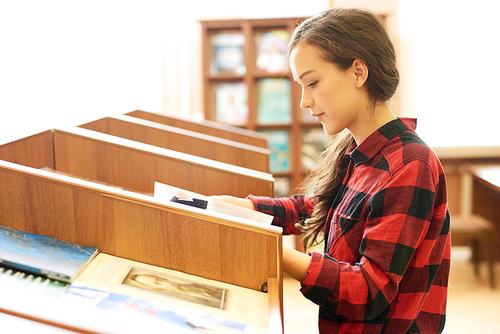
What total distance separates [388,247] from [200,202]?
476 mm

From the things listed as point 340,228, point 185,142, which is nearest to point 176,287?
point 340,228

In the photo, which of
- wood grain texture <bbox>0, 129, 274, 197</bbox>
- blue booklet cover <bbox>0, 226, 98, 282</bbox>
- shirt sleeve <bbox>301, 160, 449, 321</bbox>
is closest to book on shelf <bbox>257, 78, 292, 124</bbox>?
wood grain texture <bbox>0, 129, 274, 197</bbox>

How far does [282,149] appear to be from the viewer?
337 cm

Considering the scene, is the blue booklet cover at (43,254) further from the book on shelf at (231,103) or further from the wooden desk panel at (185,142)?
the book on shelf at (231,103)

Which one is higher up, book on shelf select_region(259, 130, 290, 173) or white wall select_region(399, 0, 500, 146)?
white wall select_region(399, 0, 500, 146)

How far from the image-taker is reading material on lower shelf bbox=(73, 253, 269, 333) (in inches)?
28.5

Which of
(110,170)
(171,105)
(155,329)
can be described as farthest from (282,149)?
(155,329)

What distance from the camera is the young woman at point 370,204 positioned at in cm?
87

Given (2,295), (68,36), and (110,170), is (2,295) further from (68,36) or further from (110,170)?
(68,36)

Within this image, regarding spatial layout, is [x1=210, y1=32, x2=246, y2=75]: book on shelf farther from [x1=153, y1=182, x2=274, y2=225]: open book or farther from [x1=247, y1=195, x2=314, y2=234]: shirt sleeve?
[x1=153, y1=182, x2=274, y2=225]: open book

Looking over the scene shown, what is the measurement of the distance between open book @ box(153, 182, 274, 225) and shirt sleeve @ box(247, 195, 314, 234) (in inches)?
9.2

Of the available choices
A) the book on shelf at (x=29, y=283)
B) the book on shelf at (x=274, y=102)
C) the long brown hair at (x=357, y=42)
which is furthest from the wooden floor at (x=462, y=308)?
the book on shelf at (x=29, y=283)

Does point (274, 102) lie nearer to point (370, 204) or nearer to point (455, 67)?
point (455, 67)

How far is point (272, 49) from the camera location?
3.30 m
